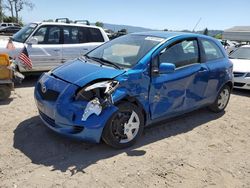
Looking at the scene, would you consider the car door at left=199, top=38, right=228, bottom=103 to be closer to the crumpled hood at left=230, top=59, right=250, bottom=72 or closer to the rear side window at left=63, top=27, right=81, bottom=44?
the crumpled hood at left=230, top=59, right=250, bottom=72

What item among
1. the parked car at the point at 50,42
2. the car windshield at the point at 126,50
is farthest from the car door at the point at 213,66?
the parked car at the point at 50,42

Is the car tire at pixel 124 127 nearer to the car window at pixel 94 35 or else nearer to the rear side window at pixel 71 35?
the rear side window at pixel 71 35

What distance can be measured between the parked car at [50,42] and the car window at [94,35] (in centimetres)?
3

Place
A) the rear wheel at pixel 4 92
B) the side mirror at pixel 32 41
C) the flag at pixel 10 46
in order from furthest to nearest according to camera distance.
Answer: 1. the side mirror at pixel 32 41
2. the flag at pixel 10 46
3. the rear wheel at pixel 4 92

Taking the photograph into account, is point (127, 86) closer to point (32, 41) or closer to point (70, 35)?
point (32, 41)

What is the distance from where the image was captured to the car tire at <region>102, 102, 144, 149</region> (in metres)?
3.98

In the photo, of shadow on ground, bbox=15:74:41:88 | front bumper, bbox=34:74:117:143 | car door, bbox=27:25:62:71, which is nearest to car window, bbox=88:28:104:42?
car door, bbox=27:25:62:71

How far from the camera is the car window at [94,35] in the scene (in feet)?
29.6

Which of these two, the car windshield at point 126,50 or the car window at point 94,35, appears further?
the car window at point 94,35

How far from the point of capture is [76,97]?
3.85 metres

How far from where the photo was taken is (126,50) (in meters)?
4.86

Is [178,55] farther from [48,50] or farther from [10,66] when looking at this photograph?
[48,50]

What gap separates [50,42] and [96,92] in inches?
192

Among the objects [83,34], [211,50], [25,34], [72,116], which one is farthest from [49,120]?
[83,34]
